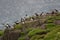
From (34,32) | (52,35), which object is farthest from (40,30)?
(52,35)

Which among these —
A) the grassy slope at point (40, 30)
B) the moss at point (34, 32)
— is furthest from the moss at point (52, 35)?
the moss at point (34, 32)

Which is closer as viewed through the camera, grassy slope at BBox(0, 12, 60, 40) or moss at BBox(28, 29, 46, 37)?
grassy slope at BBox(0, 12, 60, 40)

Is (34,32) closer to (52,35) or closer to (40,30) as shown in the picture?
(40,30)

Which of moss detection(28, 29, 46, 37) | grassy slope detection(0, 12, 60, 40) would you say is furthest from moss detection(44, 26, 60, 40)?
moss detection(28, 29, 46, 37)

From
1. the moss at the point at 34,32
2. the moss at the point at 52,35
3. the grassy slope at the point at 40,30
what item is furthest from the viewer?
the moss at the point at 34,32

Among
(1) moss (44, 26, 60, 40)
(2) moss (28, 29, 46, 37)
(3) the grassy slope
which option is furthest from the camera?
(2) moss (28, 29, 46, 37)

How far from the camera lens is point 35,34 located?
79.6ft

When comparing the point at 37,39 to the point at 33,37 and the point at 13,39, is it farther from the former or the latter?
the point at 13,39

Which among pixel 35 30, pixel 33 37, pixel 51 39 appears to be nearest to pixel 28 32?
pixel 35 30

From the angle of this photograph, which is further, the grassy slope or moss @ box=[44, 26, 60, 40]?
the grassy slope

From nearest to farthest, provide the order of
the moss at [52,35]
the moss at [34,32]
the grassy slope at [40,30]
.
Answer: the moss at [52,35] → the grassy slope at [40,30] → the moss at [34,32]

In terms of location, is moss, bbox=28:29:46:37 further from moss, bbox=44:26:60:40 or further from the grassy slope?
moss, bbox=44:26:60:40

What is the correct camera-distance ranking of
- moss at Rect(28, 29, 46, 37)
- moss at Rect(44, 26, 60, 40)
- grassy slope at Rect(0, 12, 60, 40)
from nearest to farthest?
moss at Rect(44, 26, 60, 40), grassy slope at Rect(0, 12, 60, 40), moss at Rect(28, 29, 46, 37)

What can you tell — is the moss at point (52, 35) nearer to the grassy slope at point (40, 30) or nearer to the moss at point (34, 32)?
the grassy slope at point (40, 30)
